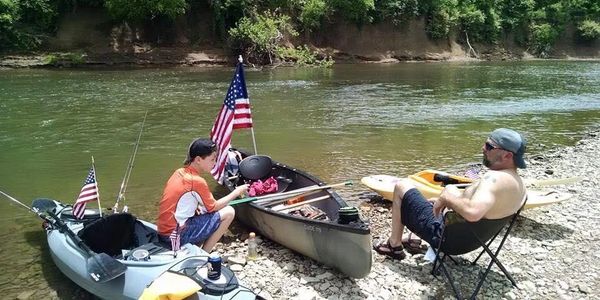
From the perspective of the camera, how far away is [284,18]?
33312 mm

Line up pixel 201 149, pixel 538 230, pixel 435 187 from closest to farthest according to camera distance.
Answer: pixel 201 149 < pixel 538 230 < pixel 435 187

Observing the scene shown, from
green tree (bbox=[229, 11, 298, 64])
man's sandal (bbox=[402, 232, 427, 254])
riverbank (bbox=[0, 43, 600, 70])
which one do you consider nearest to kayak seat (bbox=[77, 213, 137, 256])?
man's sandal (bbox=[402, 232, 427, 254])

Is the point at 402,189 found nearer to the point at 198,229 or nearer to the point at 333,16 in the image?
the point at 198,229

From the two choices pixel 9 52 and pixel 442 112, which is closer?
pixel 442 112

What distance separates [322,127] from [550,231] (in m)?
8.30

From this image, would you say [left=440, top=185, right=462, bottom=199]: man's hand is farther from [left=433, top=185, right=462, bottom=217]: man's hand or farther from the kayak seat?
the kayak seat

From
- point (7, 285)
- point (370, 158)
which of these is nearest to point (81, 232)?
point (7, 285)

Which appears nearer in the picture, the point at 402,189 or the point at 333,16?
the point at 402,189

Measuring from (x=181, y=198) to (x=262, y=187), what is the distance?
95.3 inches

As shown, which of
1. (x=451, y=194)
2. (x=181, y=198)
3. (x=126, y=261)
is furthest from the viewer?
(x=181, y=198)

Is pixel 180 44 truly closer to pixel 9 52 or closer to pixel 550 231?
pixel 9 52

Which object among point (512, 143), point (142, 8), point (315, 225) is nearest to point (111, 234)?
point (315, 225)

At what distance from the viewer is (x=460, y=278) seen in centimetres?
542

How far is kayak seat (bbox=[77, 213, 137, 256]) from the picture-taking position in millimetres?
5445
